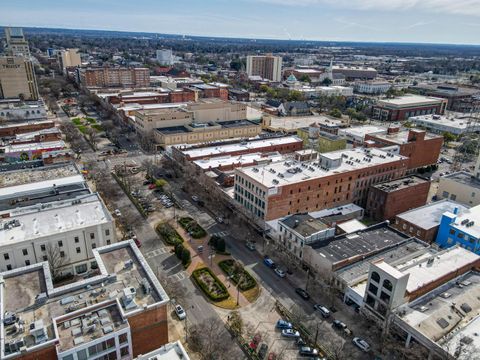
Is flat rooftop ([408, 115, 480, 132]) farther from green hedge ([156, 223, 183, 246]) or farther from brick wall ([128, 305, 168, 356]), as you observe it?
brick wall ([128, 305, 168, 356])

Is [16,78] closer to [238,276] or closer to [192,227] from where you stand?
[192,227]

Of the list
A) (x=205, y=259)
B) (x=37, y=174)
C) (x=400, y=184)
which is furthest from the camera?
(x=37, y=174)

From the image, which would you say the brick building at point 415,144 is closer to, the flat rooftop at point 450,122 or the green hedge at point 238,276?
the flat rooftop at point 450,122

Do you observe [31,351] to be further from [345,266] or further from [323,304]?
[345,266]

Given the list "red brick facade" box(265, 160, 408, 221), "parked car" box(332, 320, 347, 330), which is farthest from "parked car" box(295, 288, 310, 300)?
"red brick facade" box(265, 160, 408, 221)

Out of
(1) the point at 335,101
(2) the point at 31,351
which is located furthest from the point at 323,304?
(1) the point at 335,101

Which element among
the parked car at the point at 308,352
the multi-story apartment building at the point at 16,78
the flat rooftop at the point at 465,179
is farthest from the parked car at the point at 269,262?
the multi-story apartment building at the point at 16,78

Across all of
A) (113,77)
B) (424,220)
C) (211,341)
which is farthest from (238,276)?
(113,77)
